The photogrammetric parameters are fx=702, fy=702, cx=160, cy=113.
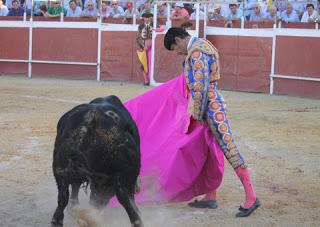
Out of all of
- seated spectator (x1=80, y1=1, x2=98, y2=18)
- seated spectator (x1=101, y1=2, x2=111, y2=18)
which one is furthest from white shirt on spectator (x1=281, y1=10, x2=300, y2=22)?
seated spectator (x1=80, y1=1, x2=98, y2=18)

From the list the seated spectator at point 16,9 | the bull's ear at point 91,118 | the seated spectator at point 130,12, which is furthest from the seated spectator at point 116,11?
the bull's ear at point 91,118

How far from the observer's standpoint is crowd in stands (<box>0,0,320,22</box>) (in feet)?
37.7

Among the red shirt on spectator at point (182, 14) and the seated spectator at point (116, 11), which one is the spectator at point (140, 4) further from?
the red shirt on spectator at point (182, 14)

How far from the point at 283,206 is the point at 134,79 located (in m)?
9.41

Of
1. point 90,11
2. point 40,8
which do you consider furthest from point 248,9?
point 40,8

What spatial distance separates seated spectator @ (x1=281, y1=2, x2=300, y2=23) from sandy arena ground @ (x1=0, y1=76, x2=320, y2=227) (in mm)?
1532

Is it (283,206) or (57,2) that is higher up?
(57,2)

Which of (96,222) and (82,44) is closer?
(96,222)

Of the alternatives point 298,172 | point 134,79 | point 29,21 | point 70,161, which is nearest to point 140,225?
point 70,161

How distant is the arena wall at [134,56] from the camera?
37.0ft

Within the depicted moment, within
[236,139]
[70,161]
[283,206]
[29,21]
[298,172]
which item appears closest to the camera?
[70,161]

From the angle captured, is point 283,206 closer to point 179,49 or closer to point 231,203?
point 231,203

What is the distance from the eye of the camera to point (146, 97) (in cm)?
447

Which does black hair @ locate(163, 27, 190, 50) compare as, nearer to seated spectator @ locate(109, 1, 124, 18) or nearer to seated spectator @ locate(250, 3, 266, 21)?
seated spectator @ locate(250, 3, 266, 21)
